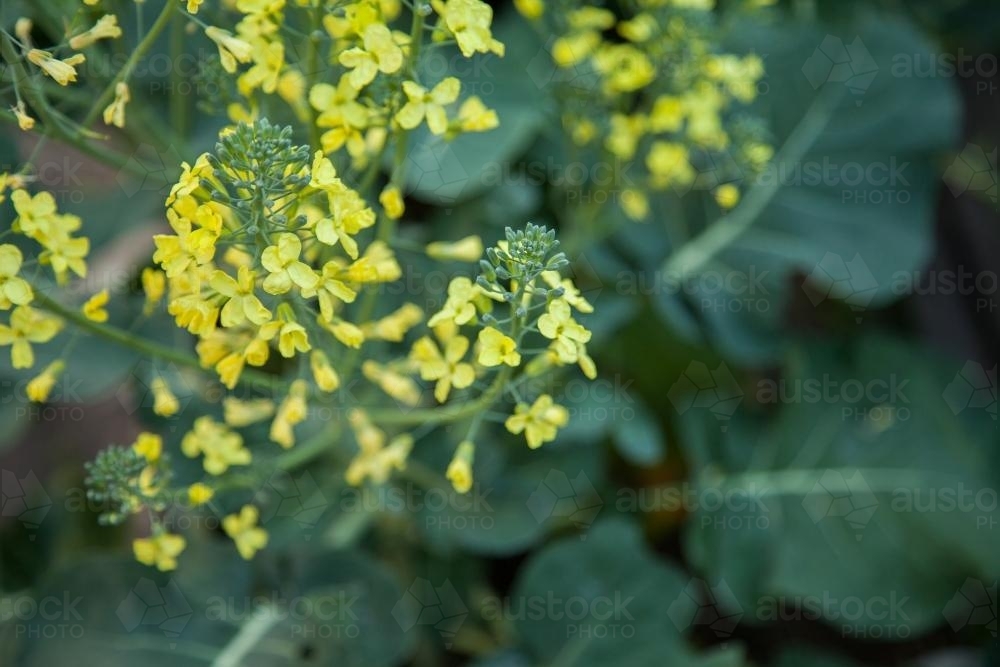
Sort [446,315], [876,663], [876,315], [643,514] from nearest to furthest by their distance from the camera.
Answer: [446,315]
[643,514]
[876,663]
[876,315]

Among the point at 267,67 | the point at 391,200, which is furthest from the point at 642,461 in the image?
the point at 267,67

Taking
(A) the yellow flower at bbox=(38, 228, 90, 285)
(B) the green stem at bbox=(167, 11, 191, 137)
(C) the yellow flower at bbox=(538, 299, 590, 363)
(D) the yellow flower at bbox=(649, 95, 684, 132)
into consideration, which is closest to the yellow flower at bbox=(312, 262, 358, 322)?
(C) the yellow flower at bbox=(538, 299, 590, 363)

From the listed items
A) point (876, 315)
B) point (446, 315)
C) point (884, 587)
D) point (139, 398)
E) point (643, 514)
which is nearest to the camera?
point (446, 315)

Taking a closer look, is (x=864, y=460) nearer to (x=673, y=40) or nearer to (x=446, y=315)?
(x=673, y=40)

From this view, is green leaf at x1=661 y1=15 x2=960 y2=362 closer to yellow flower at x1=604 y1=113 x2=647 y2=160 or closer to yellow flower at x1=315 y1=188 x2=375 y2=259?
yellow flower at x1=604 y1=113 x2=647 y2=160

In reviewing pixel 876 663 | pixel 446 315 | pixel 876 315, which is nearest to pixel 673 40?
pixel 446 315

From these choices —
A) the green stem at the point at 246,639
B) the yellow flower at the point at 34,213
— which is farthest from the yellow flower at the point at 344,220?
the green stem at the point at 246,639
